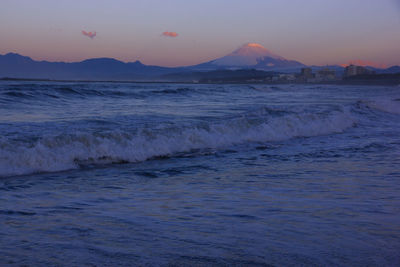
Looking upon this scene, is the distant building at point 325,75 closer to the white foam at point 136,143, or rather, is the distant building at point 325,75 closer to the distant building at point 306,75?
the distant building at point 306,75

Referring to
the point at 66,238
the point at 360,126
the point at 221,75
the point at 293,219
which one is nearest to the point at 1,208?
the point at 66,238

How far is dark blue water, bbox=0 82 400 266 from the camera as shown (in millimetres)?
2854

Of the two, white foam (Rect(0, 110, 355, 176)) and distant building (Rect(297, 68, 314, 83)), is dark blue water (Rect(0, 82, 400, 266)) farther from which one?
distant building (Rect(297, 68, 314, 83))

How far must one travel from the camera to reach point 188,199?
4473mm

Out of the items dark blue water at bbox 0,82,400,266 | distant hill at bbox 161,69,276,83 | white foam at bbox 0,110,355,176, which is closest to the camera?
dark blue water at bbox 0,82,400,266

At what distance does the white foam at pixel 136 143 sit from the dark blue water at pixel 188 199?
0.03 meters

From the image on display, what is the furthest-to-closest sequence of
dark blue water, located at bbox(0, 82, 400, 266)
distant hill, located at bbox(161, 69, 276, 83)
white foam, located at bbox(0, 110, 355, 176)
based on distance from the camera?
1. distant hill, located at bbox(161, 69, 276, 83)
2. white foam, located at bbox(0, 110, 355, 176)
3. dark blue water, located at bbox(0, 82, 400, 266)

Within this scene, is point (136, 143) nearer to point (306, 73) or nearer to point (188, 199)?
point (188, 199)

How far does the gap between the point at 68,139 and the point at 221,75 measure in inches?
4280

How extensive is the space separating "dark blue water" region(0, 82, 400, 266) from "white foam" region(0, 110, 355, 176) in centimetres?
3

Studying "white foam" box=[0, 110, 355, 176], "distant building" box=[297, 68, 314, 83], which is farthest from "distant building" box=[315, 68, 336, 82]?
"white foam" box=[0, 110, 355, 176]

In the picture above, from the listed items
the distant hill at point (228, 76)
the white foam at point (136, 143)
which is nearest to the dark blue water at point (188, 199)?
the white foam at point (136, 143)

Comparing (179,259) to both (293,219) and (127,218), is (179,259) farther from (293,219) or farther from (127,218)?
(293,219)

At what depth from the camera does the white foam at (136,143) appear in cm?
649
